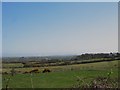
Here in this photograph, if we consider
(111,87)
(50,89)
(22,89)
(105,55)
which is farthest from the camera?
(105,55)

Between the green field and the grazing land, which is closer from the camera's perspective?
the grazing land

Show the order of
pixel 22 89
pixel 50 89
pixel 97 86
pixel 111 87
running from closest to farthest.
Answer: pixel 97 86, pixel 111 87, pixel 50 89, pixel 22 89

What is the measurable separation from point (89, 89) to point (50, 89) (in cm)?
1069

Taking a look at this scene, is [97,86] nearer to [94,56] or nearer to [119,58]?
[119,58]

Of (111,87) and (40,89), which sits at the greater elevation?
(111,87)

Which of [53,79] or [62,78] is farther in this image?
[62,78]

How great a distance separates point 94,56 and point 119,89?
62.4 m

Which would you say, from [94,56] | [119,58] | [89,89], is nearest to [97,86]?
[89,89]

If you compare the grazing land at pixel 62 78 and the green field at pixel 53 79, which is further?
the green field at pixel 53 79

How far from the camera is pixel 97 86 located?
7516mm

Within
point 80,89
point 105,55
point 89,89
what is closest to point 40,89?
point 80,89

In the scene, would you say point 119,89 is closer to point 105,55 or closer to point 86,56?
point 105,55

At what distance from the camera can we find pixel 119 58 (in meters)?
52.6

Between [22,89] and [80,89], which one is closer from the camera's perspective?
[80,89]
